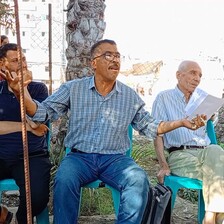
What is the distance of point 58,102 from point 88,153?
1.48 feet

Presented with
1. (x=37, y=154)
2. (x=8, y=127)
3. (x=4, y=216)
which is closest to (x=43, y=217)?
(x=4, y=216)

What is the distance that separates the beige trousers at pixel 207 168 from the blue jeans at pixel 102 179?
1.52 ft

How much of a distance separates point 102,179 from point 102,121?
1.47 feet

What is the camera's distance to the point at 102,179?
9.55ft

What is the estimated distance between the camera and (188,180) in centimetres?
312

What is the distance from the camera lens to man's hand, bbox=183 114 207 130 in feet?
9.19

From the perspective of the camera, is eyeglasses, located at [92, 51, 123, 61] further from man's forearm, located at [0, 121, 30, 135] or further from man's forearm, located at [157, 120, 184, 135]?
man's forearm, located at [0, 121, 30, 135]

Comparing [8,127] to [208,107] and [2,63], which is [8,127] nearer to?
[2,63]

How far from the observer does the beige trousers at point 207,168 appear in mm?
2759

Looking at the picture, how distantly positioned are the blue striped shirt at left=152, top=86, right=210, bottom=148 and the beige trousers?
0.11m

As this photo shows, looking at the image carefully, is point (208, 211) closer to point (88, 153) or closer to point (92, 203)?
point (88, 153)

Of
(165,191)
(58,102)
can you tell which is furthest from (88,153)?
(165,191)

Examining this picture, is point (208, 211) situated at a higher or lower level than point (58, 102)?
lower

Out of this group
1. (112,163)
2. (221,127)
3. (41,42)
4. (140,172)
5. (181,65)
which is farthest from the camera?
(41,42)
